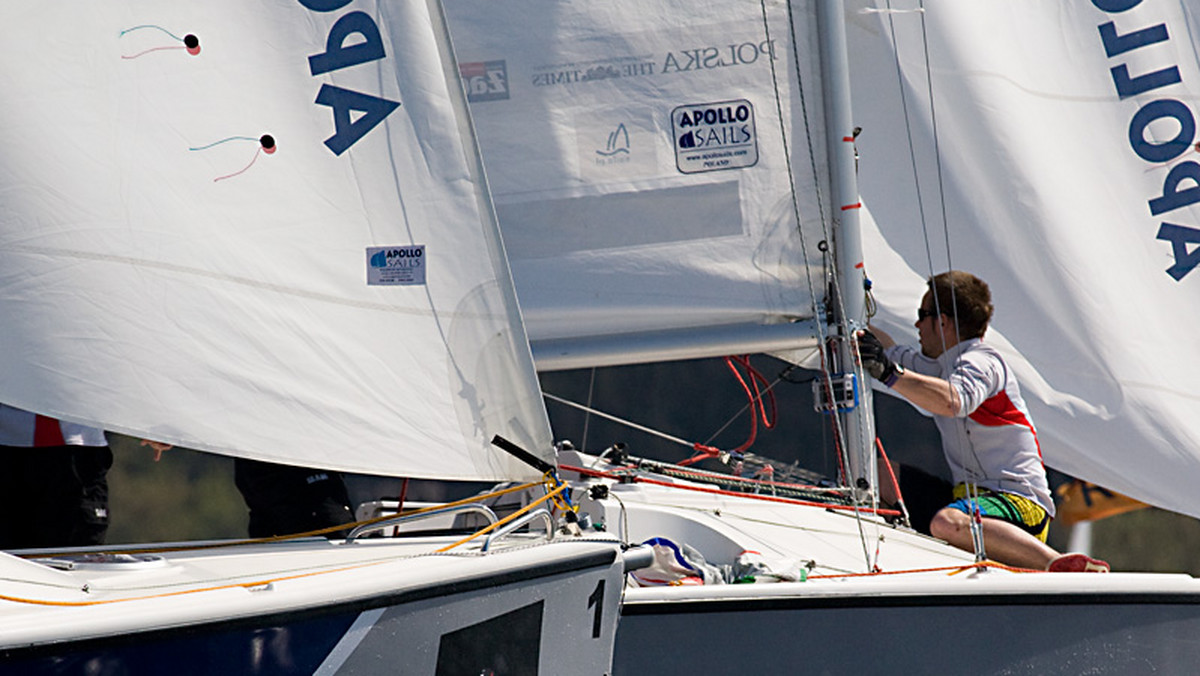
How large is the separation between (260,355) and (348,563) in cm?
42

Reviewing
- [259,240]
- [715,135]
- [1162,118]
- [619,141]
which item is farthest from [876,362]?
[259,240]

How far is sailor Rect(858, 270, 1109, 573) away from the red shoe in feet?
0.76

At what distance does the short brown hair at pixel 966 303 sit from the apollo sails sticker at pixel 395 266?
1.40 metres

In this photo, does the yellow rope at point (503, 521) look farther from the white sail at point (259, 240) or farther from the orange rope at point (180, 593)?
the orange rope at point (180, 593)

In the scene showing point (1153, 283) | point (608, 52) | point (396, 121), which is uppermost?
point (608, 52)

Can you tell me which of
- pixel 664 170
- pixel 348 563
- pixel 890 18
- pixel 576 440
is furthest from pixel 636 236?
pixel 576 440

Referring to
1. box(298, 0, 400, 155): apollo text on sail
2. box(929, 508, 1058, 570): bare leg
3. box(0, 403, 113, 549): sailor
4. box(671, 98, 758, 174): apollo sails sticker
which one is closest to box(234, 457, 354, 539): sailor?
box(0, 403, 113, 549): sailor

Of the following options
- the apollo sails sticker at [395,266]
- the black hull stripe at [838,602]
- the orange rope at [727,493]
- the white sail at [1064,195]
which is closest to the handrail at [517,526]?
the black hull stripe at [838,602]

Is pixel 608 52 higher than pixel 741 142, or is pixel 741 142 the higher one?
pixel 608 52

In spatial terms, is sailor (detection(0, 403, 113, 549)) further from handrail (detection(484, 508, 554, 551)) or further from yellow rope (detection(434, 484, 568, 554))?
handrail (detection(484, 508, 554, 551))

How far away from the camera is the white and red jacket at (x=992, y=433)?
129 inches

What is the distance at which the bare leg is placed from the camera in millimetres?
3068

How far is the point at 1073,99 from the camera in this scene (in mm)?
4188

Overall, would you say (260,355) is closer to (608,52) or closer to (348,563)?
(348,563)
